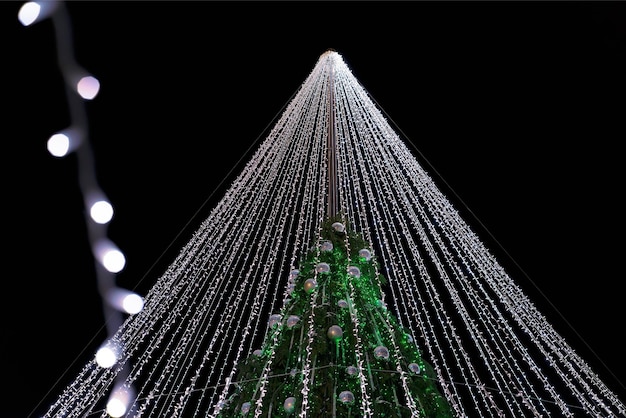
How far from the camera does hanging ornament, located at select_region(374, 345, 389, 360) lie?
332cm

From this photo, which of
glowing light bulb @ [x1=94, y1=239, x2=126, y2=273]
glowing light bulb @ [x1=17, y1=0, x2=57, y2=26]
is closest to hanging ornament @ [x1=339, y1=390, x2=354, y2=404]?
glowing light bulb @ [x1=94, y1=239, x2=126, y2=273]

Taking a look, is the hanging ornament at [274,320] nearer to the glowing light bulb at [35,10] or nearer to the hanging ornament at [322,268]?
the hanging ornament at [322,268]

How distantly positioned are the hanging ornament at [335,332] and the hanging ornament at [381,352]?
0.26 metres

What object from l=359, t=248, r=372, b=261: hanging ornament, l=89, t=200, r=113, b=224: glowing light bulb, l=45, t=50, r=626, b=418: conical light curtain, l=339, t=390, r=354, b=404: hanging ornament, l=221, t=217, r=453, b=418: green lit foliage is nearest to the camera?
l=89, t=200, r=113, b=224: glowing light bulb

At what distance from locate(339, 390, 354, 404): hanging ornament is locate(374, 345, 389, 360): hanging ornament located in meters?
0.35

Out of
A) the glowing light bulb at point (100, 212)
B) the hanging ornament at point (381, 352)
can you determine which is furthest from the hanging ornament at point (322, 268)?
the glowing light bulb at point (100, 212)

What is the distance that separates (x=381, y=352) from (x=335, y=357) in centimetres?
32

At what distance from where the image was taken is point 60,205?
641cm

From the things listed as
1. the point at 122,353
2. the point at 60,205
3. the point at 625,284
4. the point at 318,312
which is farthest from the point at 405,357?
the point at 60,205

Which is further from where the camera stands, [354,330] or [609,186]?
[609,186]

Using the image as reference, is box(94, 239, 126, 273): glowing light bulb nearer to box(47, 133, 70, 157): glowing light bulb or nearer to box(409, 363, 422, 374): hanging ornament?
box(47, 133, 70, 157): glowing light bulb

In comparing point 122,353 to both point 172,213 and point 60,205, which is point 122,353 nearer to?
point 60,205

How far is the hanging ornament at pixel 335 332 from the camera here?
11.1 feet

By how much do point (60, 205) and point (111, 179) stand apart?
853mm
